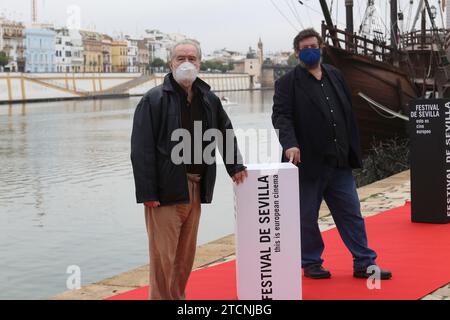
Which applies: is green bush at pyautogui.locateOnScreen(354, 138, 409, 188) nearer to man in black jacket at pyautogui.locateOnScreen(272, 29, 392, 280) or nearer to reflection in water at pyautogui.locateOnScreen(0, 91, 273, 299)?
reflection in water at pyautogui.locateOnScreen(0, 91, 273, 299)

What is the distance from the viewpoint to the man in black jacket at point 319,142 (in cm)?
457

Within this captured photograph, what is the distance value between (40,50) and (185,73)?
354ft

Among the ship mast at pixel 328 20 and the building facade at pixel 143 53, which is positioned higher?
the building facade at pixel 143 53

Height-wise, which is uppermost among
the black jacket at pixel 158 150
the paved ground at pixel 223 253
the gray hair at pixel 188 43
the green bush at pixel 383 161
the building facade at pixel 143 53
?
the building facade at pixel 143 53

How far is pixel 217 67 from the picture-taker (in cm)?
15562

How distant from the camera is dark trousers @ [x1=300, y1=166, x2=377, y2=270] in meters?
4.63

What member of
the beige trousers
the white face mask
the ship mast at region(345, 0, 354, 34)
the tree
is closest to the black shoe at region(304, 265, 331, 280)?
the beige trousers

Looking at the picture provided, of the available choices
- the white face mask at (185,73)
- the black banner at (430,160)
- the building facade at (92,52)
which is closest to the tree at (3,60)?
the building facade at (92,52)

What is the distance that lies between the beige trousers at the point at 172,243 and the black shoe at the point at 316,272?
3.04 feet

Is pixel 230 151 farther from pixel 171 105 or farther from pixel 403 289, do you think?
pixel 403 289

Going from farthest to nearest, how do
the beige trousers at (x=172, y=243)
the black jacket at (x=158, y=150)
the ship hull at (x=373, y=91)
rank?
the ship hull at (x=373, y=91), the beige trousers at (x=172, y=243), the black jacket at (x=158, y=150)

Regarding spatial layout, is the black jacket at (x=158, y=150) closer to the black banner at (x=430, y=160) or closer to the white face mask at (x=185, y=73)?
the white face mask at (x=185, y=73)

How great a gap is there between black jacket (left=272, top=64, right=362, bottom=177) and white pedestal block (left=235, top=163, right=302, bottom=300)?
668mm

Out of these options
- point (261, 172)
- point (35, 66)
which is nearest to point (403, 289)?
point (261, 172)
